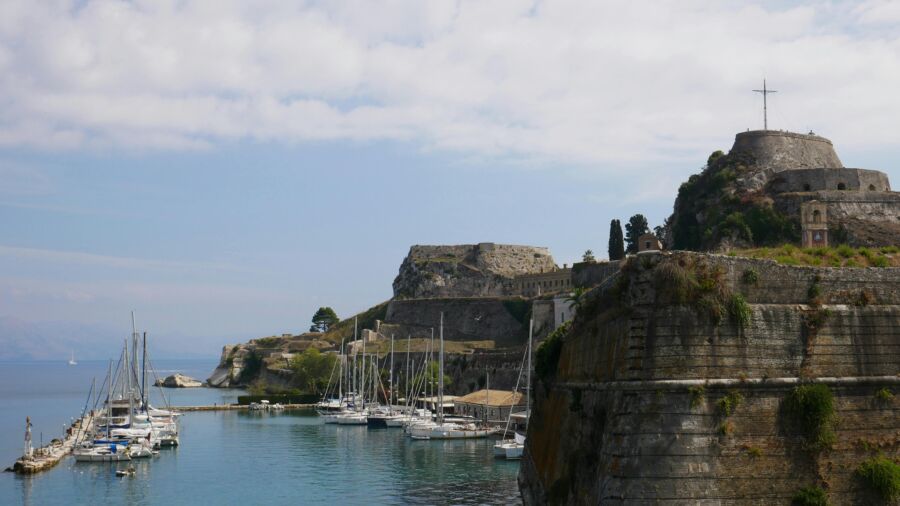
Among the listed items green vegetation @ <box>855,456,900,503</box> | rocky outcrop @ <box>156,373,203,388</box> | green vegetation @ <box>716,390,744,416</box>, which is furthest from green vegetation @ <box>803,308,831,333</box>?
rocky outcrop @ <box>156,373,203,388</box>

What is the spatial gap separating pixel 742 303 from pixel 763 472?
2838 millimetres

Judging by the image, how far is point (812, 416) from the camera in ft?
59.0

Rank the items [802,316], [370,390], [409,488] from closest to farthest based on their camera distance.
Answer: [802,316], [409,488], [370,390]

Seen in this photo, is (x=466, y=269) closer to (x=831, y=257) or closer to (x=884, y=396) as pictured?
(x=831, y=257)

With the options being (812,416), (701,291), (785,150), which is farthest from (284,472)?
(785,150)

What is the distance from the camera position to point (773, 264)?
62.3ft

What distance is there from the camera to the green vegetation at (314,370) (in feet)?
298

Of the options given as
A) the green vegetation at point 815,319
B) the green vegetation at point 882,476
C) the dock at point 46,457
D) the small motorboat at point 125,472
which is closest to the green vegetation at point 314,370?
the dock at point 46,457

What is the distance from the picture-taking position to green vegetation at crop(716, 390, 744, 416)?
17594 mm

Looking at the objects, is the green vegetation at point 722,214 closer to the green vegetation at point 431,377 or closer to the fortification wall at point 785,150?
the fortification wall at point 785,150

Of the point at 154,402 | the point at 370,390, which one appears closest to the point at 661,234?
the point at 370,390

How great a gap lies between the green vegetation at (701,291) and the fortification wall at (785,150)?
4676 centimetres

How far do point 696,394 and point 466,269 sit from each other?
8919 cm

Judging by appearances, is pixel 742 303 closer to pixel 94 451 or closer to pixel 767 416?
pixel 767 416
